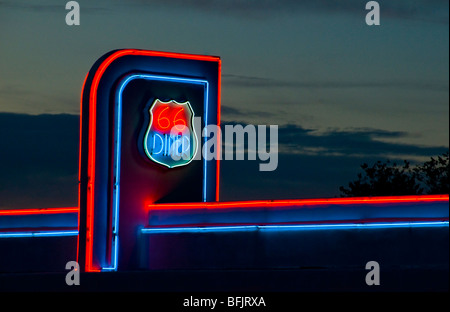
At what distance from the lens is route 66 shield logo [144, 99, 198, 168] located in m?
22.3

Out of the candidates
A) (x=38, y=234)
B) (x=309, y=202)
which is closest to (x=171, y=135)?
(x=38, y=234)

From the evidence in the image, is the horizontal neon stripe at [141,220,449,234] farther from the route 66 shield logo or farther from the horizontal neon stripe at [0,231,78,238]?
the horizontal neon stripe at [0,231,78,238]

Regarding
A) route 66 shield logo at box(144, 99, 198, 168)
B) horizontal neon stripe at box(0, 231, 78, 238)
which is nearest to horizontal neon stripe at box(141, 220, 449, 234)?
route 66 shield logo at box(144, 99, 198, 168)

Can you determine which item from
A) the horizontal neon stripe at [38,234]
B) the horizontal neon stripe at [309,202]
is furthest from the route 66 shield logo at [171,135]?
the horizontal neon stripe at [38,234]

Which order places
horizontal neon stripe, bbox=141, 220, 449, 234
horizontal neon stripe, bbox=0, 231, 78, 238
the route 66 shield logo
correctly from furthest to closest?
horizontal neon stripe, bbox=0, 231, 78, 238 < the route 66 shield logo < horizontal neon stripe, bbox=141, 220, 449, 234

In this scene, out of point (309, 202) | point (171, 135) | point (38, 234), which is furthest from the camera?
point (38, 234)

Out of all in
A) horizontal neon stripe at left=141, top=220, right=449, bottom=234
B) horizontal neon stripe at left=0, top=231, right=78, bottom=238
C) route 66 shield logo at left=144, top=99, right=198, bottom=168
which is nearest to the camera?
horizontal neon stripe at left=141, top=220, right=449, bottom=234

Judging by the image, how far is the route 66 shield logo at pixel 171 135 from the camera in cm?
2228

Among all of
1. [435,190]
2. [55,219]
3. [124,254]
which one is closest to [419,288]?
[124,254]

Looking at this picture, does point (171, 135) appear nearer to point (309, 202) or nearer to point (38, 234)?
point (38, 234)

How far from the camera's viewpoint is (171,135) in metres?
22.8

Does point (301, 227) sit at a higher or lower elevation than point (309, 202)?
lower
